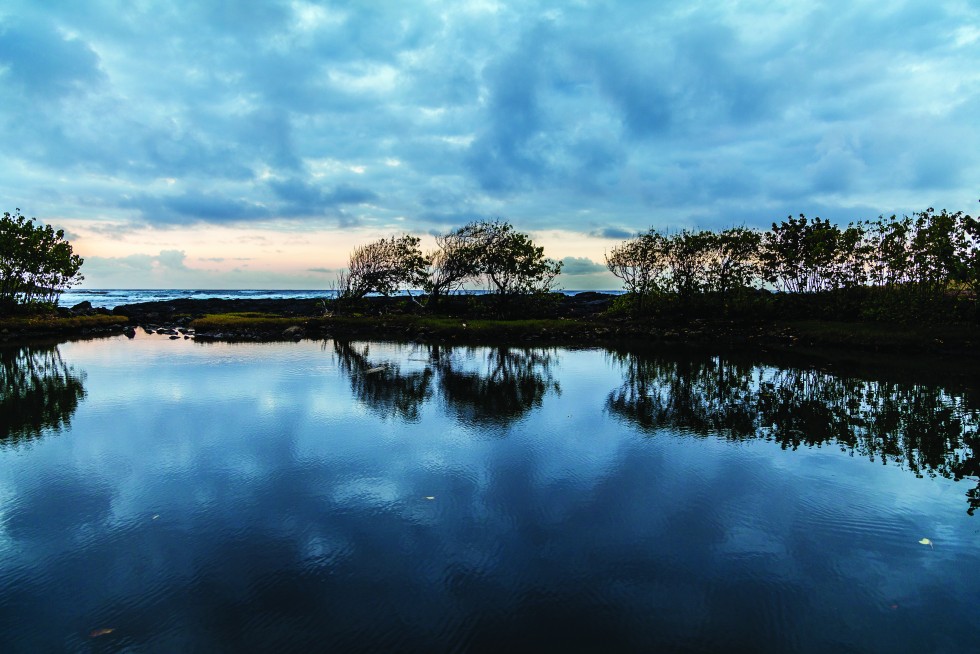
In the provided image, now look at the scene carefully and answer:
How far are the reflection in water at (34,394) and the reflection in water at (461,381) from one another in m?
7.11

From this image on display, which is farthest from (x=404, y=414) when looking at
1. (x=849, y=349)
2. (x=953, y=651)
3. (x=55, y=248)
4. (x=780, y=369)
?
(x=55, y=248)

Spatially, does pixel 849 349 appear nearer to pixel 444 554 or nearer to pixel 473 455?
pixel 473 455

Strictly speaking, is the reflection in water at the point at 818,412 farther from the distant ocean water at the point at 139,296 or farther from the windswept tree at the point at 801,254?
the distant ocean water at the point at 139,296

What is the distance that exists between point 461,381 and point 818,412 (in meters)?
10.3

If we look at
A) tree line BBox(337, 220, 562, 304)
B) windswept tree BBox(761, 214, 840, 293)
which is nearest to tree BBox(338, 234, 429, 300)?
tree line BBox(337, 220, 562, 304)

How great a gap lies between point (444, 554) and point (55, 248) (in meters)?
40.9

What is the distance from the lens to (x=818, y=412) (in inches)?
530

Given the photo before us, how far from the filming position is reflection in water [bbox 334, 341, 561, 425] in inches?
540

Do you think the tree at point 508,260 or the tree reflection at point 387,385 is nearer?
the tree reflection at point 387,385

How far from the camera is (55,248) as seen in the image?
3478 cm

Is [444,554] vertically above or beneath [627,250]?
beneath

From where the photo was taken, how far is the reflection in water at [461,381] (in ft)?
45.0

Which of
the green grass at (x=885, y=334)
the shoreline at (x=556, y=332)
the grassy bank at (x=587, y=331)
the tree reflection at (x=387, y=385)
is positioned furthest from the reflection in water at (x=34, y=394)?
the green grass at (x=885, y=334)

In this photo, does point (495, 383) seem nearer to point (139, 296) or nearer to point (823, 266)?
point (823, 266)
